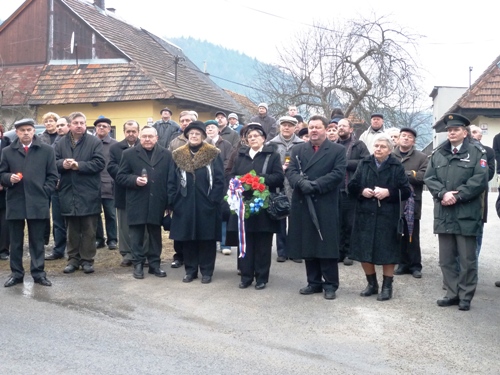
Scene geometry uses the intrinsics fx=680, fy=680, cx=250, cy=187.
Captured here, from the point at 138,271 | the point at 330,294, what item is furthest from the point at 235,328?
the point at 138,271

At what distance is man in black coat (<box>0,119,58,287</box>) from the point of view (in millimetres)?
8250

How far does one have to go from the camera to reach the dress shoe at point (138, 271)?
29.0ft

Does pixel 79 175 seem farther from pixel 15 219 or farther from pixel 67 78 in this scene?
pixel 67 78

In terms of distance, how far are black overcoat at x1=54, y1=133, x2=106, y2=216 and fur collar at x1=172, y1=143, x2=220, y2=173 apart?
3.91ft

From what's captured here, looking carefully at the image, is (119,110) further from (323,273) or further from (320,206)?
(323,273)

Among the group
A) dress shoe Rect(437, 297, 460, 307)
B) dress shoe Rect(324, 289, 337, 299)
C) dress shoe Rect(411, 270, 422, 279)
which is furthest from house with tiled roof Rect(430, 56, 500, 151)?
dress shoe Rect(324, 289, 337, 299)

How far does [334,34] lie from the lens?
30953 mm

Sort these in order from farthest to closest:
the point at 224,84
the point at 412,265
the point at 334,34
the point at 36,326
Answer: the point at 224,84, the point at 334,34, the point at 412,265, the point at 36,326

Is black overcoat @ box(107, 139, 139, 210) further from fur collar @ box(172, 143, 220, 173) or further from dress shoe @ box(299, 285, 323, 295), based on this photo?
dress shoe @ box(299, 285, 323, 295)

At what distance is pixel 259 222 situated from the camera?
8.24 m

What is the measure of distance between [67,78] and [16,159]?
19198mm

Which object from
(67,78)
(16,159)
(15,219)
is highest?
(67,78)

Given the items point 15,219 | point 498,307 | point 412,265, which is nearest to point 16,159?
point 15,219

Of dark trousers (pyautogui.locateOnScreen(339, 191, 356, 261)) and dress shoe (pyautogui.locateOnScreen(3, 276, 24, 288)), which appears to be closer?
dress shoe (pyautogui.locateOnScreen(3, 276, 24, 288))
